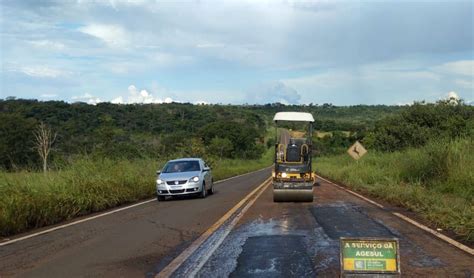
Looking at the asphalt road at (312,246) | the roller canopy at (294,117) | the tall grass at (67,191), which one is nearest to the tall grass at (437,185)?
the asphalt road at (312,246)

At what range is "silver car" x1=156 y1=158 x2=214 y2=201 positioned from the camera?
18.5 metres

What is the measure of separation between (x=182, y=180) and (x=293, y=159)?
4.42 metres

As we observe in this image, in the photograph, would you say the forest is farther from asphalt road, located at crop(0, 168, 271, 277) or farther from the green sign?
the green sign

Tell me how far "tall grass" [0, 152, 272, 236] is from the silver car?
3.82 ft

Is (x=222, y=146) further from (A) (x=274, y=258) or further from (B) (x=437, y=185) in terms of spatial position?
(A) (x=274, y=258)

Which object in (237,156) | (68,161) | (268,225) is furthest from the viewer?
(237,156)

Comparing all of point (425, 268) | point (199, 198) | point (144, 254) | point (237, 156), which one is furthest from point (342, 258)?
point (237, 156)

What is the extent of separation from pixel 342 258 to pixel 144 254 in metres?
3.83

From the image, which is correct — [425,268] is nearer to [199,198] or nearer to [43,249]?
[43,249]

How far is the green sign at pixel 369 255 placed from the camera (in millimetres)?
5547

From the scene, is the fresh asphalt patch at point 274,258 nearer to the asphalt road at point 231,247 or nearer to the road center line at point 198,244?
the asphalt road at point 231,247

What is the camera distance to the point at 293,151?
17.1 metres

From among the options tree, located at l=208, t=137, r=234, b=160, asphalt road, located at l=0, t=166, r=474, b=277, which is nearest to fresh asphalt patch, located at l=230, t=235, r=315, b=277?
asphalt road, located at l=0, t=166, r=474, b=277

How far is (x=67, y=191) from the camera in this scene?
14406mm
